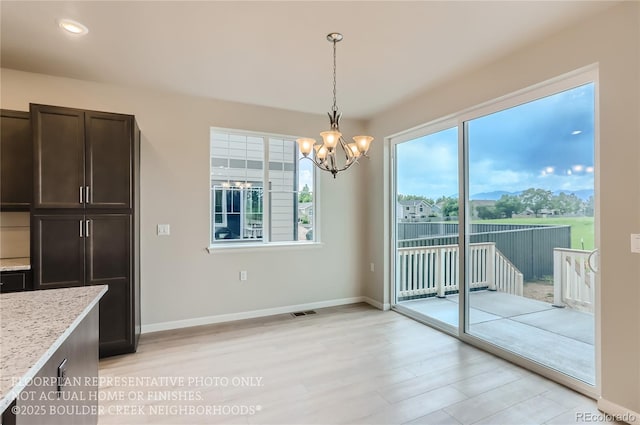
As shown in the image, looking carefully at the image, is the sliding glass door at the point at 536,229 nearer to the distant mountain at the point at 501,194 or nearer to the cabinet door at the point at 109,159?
the distant mountain at the point at 501,194

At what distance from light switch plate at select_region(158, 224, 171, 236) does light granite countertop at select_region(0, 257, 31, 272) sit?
3.73 feet

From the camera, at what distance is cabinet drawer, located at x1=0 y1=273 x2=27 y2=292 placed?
2.61 meters

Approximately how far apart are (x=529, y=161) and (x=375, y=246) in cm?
232

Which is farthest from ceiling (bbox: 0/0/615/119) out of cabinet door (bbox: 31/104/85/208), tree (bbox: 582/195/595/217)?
tree (bbox: 582/195/595/217)

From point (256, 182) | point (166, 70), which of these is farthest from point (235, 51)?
point (256, 182)

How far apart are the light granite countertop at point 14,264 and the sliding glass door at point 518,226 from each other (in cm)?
404

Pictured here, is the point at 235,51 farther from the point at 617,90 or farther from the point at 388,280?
the point at 388,280

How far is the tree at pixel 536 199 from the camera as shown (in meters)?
2.71

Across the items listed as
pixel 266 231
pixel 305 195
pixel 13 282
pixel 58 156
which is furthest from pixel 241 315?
pixel 58 156

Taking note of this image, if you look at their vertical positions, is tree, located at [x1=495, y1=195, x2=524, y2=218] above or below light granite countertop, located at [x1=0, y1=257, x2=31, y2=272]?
above

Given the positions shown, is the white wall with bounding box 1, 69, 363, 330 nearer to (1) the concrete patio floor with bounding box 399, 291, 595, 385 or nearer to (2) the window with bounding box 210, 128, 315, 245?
(2) the window with bounding box 210, 128, 315, 245

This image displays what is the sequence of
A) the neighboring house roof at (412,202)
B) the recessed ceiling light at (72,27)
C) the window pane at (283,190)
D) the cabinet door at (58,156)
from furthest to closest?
the window pane at (283,190)
the neighboring house roof at (412,202)
the cabinet door at (58,156)
the recessed ceiling light at (72,27)

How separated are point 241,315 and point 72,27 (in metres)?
3.29

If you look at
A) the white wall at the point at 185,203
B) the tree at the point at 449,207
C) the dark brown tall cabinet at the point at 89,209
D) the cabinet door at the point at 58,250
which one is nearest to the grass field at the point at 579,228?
the tree at the point at 449,207
